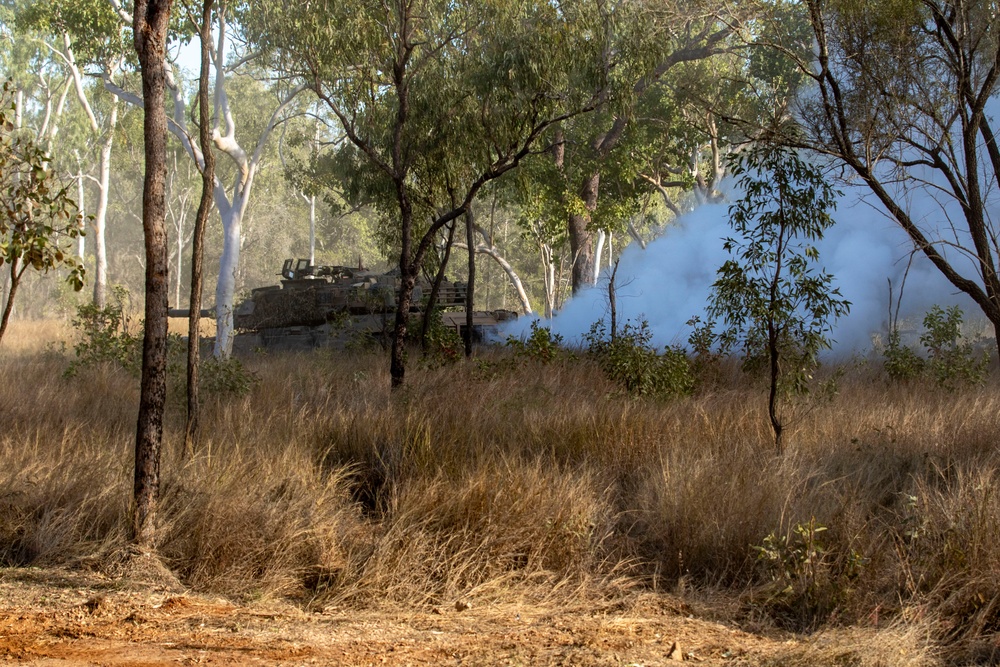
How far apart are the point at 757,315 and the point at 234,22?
1528 cm

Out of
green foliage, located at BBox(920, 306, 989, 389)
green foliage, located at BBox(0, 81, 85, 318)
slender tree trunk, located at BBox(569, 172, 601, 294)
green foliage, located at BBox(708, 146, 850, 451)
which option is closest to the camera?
green foliage, located at BBox(0, 81, 85, 318)

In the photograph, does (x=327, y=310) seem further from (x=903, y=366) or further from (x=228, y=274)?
(x=903, y=366)

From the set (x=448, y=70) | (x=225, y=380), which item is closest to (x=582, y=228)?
(x=448, y=70)

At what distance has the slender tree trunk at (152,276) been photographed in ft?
19.6

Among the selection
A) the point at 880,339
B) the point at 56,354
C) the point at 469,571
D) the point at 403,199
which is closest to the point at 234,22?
the point at 56,354

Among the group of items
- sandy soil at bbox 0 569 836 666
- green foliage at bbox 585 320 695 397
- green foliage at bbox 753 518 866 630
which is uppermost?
green foliage at bbox 585 320 695 397

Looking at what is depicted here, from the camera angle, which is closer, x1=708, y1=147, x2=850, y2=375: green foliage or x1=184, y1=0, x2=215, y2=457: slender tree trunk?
x1=184, y1=0, x2=215, y2=457: slender tree trunk

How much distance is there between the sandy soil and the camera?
471 centimetres

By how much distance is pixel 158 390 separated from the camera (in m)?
6.05

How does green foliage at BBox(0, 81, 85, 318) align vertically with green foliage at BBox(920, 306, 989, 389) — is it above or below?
above

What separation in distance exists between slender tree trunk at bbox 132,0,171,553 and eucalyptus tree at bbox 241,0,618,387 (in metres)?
4.82

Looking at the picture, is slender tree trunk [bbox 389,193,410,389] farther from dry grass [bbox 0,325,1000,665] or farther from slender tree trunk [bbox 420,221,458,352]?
slender tree trunk [bbox 420,221,458,352]

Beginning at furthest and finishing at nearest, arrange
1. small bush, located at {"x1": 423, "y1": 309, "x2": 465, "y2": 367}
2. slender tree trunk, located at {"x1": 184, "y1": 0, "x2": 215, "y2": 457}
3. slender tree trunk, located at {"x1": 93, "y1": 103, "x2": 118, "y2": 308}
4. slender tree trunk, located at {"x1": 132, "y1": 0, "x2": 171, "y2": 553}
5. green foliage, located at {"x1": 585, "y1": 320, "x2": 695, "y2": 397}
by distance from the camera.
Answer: slender tree trunk, located at {"x1": 93, "y1": 103, "x2": 118, "y2": 308} → small bush, located at {"x1": 423, "y1": 309, "x2": 465, "y2": 367} → green foliage, located at {"x1": 585, "y1": 320, "x2": 695, "y2": 397} → slender tree trunk, located at {"x1": 184, "y1": 0, "x2": 215, "y2": 457} → slender tree trunk, located at {"x1": 132, "y1": 0, "x2": 171, "y2": 553}

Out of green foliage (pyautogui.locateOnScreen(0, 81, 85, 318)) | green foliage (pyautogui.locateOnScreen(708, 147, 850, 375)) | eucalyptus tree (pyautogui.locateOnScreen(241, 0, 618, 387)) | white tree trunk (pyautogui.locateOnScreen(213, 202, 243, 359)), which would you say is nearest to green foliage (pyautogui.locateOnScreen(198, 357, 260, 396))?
eucalyptus tree (pyautogui.locateOnScreen(241, 0, 618, 387))
